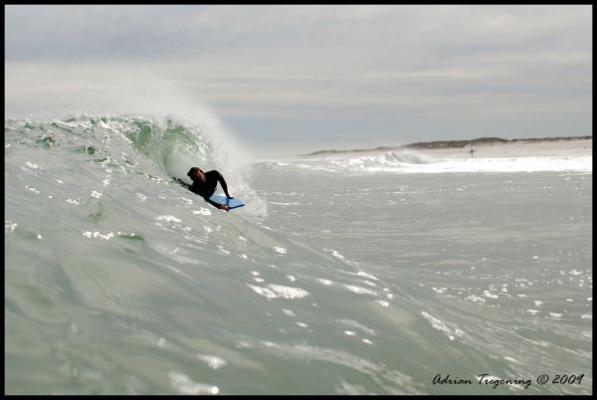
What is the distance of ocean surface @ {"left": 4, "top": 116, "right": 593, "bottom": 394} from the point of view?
3.41m

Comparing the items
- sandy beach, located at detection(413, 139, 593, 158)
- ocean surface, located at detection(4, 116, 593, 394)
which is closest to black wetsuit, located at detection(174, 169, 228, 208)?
ocean surface, located at detection(4, 116, 593, 394)

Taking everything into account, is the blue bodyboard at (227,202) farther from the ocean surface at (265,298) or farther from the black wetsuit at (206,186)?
the ocean surface at (265,298)

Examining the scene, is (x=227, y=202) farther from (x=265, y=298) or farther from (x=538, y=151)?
(x=538, y=151)

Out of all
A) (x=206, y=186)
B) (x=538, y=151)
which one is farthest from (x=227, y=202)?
(x=538, y=151)

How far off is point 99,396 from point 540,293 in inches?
200

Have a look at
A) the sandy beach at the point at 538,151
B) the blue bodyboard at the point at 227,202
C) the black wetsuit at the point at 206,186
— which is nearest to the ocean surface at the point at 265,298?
the black wetsuit at the point at 206,186

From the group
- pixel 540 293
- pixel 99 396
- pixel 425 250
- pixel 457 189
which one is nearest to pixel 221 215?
Result: pixel 425 250

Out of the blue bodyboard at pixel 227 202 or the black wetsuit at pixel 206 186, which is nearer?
the blue bodyboard at pixel 227 202

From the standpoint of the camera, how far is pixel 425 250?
8.79 metres

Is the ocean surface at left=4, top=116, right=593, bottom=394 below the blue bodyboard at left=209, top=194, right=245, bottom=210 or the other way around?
below

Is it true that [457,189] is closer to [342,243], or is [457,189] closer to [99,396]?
[342,243]

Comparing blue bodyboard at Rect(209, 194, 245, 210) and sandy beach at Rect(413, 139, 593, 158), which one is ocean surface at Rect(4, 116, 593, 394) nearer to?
blue bodyboard at Rect(209, 194, 245, 210)

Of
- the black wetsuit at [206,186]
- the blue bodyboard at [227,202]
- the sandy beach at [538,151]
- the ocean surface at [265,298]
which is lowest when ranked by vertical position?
the ocean surface at [265,298]

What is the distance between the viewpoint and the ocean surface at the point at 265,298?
3412 millimetres
